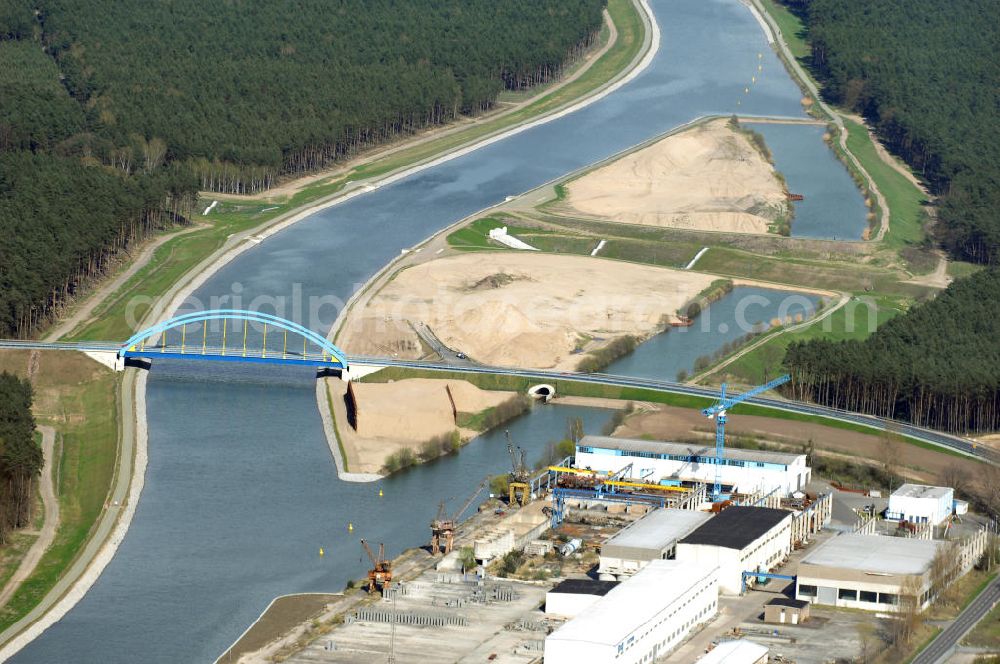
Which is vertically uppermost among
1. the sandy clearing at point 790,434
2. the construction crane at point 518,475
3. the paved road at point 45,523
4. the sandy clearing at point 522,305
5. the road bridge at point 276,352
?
the sandy clearing at point 522,305

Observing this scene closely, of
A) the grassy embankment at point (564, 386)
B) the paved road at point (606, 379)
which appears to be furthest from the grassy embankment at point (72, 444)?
the grassy embankment at point (564, 386)

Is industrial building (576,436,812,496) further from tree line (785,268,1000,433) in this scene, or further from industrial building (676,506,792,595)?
tree line (785,268,1000,433)

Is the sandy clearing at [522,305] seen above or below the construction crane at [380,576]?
above

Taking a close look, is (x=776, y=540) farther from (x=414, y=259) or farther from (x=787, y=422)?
(x=414, y=259)

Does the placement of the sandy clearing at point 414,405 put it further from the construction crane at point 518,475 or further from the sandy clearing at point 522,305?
the sandy clearing at point 522,305

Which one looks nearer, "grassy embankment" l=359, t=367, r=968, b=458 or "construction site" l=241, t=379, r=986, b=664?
"construction site" l=241, t=379, r=986, b=664

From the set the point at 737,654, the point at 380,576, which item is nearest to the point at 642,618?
A: the point at 737,654

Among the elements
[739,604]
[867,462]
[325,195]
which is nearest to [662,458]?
[867,462]

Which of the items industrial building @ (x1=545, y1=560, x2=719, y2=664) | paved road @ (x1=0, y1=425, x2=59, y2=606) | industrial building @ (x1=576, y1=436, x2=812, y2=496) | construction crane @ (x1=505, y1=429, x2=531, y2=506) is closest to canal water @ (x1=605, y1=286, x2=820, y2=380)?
construction crane @ (x1=505, y1=429, x2=531, y2=506)
